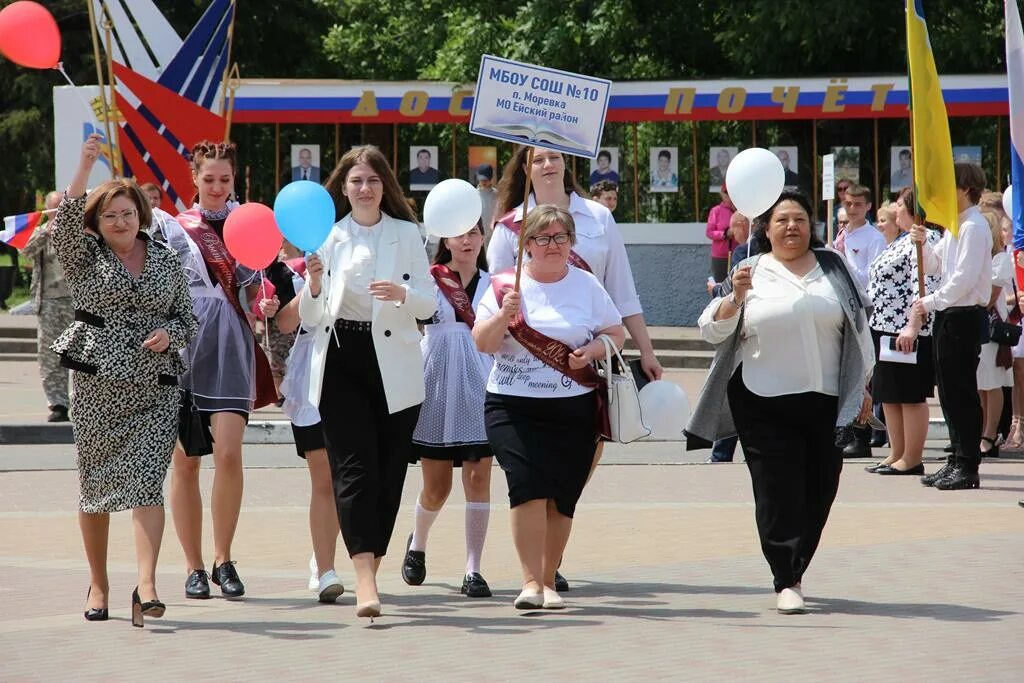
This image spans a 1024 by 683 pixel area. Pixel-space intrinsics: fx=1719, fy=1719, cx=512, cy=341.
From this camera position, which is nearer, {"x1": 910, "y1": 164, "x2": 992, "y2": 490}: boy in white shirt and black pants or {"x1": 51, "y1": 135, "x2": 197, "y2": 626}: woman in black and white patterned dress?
{"x1": 51, "y1": 135, "x2": 197, "y2": 626}: woman in black and white patterned dress

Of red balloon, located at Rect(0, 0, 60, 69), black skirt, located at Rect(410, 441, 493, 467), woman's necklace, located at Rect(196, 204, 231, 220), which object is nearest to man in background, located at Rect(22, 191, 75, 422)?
red balloon, located at Rect(0, 0, 60, 69)

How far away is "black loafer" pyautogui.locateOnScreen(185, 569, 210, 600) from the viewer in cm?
761

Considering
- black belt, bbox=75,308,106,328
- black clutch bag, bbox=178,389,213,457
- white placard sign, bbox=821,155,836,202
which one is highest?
white placard sign, bbox=821,155,836,202

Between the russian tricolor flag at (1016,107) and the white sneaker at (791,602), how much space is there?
3985mm

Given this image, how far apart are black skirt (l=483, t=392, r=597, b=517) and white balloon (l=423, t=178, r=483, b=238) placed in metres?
0.76

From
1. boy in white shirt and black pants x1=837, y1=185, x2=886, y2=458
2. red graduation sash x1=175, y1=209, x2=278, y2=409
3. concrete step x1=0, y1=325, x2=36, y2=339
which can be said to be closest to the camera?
red graduation sash x1=175, y1=209, x2=278, y2=409

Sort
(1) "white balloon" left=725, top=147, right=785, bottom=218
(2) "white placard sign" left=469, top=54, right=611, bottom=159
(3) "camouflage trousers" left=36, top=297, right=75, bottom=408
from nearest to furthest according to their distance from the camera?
(1) "white balloon" left=725, top=147, right=785, bottom=218, (2) "white placard sign" left=469, top=54, right=611, bottom=159, (3) "camouflage trousers" left=36, top=297, right=75, bottom=408

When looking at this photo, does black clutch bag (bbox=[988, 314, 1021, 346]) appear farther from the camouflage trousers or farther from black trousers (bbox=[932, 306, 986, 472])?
the camouflage trousers

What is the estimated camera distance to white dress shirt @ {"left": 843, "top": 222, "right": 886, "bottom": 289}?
533 inches

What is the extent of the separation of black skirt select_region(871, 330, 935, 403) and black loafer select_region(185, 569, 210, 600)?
220 inches

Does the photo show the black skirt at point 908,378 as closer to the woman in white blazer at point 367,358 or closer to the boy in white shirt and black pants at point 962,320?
the boy in white shirt and black pants at point 962,320

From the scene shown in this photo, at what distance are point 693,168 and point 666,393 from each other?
56.7ft

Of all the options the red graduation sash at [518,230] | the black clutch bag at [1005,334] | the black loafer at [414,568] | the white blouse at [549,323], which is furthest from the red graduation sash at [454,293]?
the black clutch bag at [1005,334]

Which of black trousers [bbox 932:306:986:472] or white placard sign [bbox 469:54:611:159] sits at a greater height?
white placard sign [bbox 469:54:611:159]
